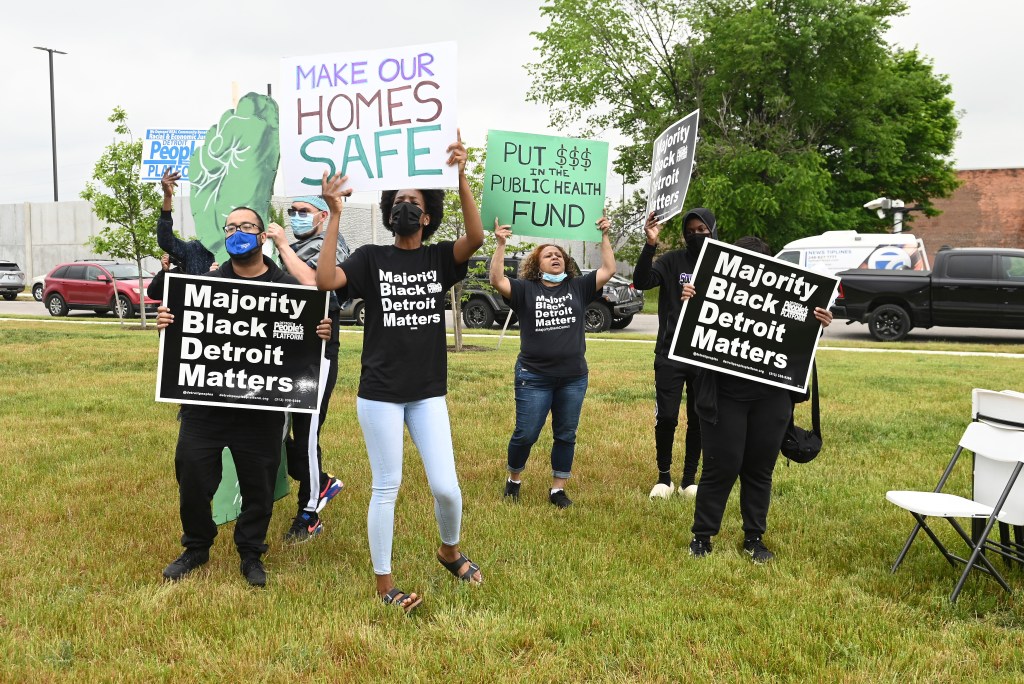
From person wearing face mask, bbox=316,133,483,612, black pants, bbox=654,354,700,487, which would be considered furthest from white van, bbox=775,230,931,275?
person wearing face mask, bbox=316,133,483,612

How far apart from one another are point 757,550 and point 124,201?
1833 cm

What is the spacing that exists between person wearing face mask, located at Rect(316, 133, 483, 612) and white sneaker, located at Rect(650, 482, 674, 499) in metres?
2.38

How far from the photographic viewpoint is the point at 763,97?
3366 cm

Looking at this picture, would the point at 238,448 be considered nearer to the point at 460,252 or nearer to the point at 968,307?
the point at 460,252

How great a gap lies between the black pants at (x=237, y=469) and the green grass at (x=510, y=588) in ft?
0.76

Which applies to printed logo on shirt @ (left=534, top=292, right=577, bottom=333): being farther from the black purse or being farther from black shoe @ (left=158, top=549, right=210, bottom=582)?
black shoe @ (left=158, top=549, right=210, bottom=582)

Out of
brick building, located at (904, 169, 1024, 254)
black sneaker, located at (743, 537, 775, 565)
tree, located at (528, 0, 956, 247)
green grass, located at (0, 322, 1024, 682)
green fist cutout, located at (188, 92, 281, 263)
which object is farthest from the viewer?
brick building, located at (904, 169, 1024, 254)

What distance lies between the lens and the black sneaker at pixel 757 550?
16.1ft

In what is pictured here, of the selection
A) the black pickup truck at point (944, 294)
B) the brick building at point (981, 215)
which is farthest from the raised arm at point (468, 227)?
the brick building at point (981, 215)

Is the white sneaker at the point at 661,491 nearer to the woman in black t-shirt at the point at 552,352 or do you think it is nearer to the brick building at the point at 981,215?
the woman in black t-shirt at the point at 552,352

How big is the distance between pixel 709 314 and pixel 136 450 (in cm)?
517

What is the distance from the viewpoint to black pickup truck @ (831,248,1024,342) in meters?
17.7

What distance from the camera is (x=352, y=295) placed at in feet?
13.9

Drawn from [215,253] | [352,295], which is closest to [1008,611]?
[352,295]
